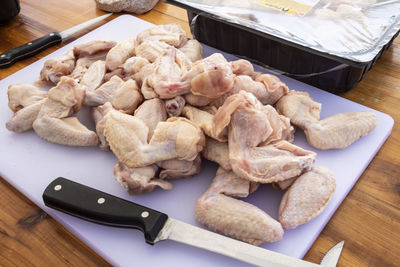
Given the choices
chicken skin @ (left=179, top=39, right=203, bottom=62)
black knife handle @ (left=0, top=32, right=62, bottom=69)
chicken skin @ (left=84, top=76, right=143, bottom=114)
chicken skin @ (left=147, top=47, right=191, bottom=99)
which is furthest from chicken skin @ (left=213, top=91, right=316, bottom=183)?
black knife handle @ (left=0, top=32, right=62, bottom=69)

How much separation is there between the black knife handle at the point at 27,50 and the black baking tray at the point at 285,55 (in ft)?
2.32

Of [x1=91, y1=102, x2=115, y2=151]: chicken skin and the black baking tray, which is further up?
the black baking tray

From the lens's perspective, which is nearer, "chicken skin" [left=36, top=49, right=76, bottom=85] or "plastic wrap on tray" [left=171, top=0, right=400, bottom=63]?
"plastic wrap on tray" [left=171, top=0, right=400, bottom=63]

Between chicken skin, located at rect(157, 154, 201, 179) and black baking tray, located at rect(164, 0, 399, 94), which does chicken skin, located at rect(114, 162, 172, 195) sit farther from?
black baking tray, located at rect(164, 0, 399, 94)

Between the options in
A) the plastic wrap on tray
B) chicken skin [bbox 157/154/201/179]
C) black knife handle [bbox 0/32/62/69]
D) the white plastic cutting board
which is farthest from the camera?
black knife handle [bbox 0/32/62/69]

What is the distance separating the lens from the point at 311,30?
60.7 inches

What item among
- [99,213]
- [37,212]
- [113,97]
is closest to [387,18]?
[113,97]

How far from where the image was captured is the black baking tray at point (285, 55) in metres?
1.45

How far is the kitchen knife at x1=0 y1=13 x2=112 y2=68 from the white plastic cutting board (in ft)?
1.35

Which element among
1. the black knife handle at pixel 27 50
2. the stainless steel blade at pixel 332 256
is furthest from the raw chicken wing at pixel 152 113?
the black knife handle at pixel 27 50

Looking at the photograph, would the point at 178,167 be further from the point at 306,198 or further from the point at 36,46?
the point at 36,46

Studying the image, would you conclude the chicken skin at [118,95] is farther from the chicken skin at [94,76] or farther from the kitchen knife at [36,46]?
the kitchen knife at [36,46]

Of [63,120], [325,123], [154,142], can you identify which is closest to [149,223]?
[154,142]

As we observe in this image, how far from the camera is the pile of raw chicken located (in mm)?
1097
